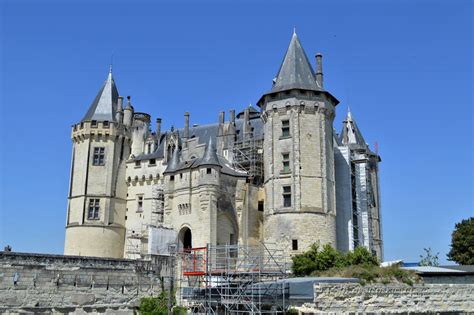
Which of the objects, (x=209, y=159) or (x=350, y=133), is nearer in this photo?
(x=209, y=159)

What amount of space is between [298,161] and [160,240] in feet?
32.4

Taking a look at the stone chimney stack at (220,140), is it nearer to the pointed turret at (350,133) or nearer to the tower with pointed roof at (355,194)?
the tower with pointed roof at (355,194)

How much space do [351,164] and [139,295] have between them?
17589mm

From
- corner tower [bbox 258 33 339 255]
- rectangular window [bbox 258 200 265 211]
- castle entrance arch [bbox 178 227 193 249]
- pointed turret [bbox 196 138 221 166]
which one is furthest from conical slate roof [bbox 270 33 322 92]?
castle entrance arch [bbox 178 227 193 249]

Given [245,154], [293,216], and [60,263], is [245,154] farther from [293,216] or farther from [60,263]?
[60,263]

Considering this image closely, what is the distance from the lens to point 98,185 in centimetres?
3962

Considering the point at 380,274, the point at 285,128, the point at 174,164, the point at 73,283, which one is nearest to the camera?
the point at 380,274

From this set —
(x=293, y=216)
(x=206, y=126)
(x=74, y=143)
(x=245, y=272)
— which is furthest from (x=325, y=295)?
(x=74, y=143)

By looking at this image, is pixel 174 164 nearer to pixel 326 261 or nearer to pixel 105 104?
pixel 105 104

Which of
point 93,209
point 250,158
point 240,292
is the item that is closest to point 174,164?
point 250,158

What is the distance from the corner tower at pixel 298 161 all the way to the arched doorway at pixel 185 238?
5375mm

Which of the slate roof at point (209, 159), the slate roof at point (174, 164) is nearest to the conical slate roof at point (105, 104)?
the slate roof at point (174, 164)

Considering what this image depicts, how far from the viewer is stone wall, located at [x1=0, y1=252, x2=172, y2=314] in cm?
2398

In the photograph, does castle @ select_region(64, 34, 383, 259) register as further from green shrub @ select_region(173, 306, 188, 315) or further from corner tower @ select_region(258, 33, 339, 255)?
green shrub @ select_region(173, 306, 188, 315)
